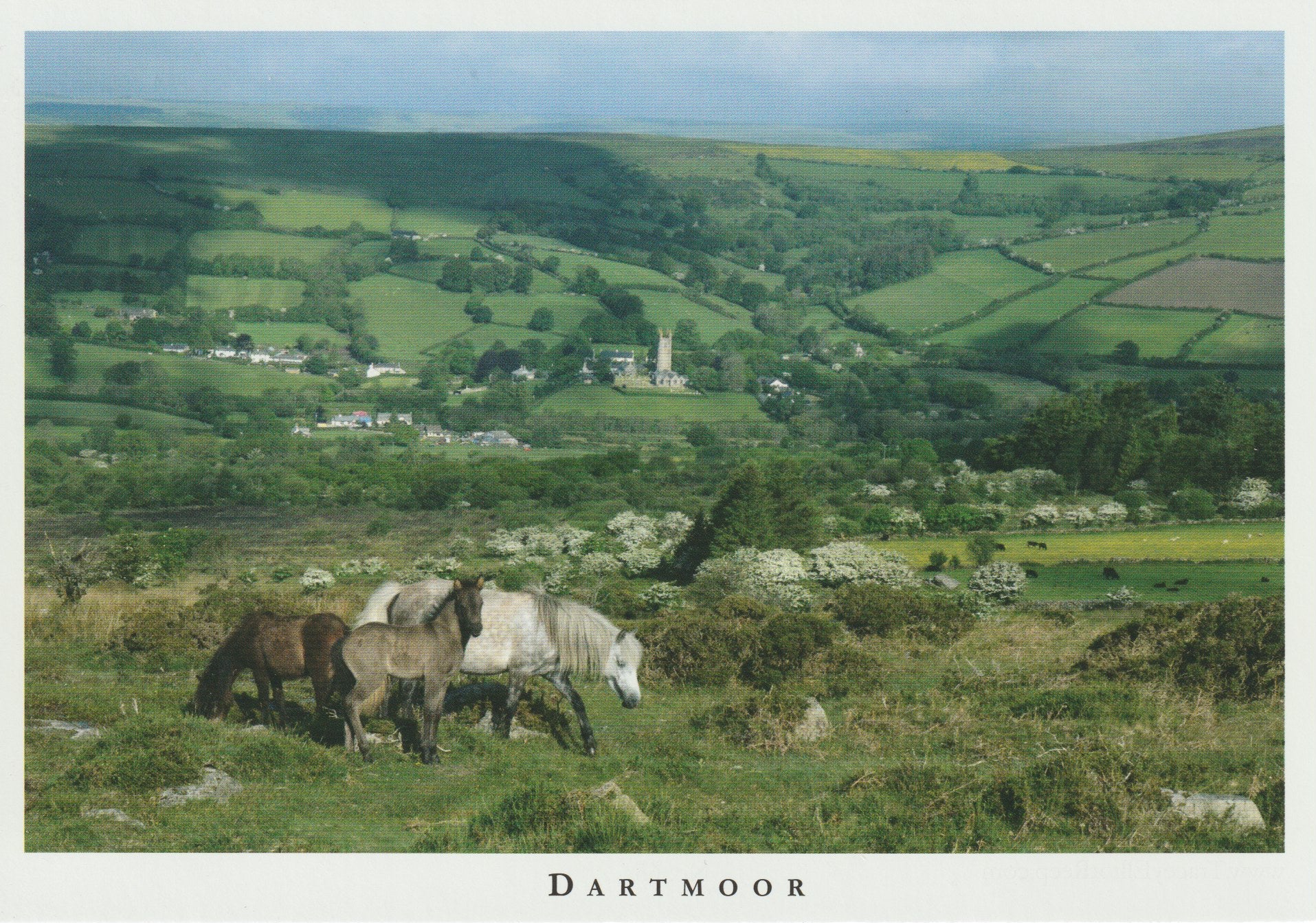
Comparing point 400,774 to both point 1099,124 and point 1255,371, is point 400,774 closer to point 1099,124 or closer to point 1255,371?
point 1255,371

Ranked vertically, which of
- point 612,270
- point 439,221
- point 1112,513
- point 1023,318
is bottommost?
point 1112,513

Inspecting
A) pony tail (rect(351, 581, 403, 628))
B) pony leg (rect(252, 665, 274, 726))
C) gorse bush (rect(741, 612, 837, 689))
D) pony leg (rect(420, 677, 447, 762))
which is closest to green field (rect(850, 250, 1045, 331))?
gorse bush (rect(741, 612, 837, 689))

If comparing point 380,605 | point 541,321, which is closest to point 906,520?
point 380,605

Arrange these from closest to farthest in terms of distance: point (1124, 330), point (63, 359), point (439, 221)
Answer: point (63, 359) → point (1124, 330) → point (439, 221)

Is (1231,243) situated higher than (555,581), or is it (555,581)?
(1231,243)

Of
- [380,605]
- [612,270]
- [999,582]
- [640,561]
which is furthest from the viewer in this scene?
[612,270]

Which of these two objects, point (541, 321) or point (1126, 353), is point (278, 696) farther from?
point (1126, 353)
